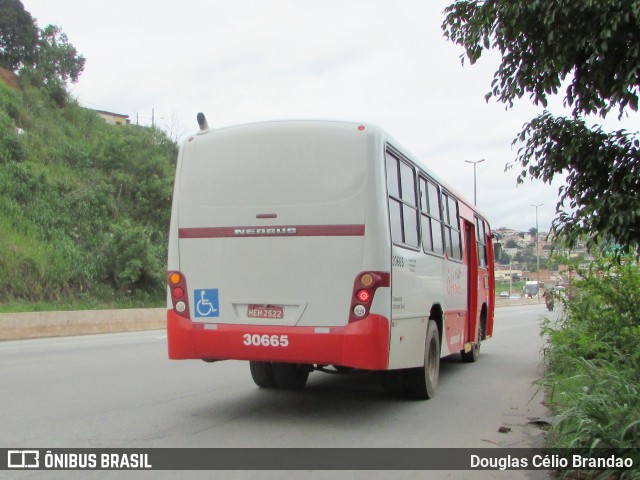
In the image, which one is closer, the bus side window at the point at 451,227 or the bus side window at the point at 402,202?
the bus side window at the point at 402,202

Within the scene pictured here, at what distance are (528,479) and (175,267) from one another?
14.1ft

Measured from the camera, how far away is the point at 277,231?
7383 millimetres

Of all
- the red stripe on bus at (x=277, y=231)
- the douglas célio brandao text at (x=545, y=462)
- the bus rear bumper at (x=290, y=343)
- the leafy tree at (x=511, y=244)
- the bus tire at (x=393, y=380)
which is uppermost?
the leafy tree at (x=511, y=244)

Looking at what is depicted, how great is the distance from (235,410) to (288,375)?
1.52 metres

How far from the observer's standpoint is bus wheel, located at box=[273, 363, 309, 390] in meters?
9.23

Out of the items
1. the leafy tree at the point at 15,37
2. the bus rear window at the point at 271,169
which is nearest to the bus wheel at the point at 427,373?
the bus rear window at the point at 271,169

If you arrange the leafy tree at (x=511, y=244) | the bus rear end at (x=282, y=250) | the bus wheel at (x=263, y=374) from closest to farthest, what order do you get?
the bus rear end at (x=282, y=250)
the bus wheel at (x=263, y=374)
the leafy tree at (x=511, y=244)

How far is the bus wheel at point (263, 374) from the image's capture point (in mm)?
9219

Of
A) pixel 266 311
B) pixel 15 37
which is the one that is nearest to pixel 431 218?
pixel 266 311

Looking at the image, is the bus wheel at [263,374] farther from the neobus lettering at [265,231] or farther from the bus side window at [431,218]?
Result: the bus side window at [431,218]

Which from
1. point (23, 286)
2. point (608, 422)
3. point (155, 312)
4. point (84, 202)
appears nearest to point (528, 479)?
point (608, 422)

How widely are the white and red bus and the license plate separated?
1 centimetres

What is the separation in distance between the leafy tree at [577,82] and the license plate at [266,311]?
278 centimetres

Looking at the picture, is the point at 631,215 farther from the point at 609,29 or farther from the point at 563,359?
the point at 563,359
